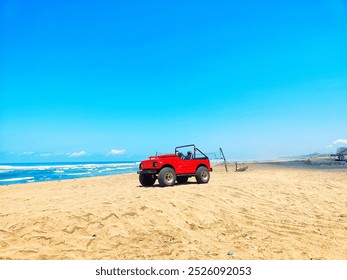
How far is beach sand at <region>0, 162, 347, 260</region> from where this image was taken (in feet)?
18.4

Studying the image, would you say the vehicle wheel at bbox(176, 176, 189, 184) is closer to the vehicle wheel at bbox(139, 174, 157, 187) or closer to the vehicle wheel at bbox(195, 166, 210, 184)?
the vehicle wheel at bbox(195, 166, 210, 184)

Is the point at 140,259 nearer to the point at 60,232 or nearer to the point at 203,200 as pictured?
the point at 60,232

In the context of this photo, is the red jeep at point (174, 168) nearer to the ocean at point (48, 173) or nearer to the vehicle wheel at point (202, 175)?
the vehicle wheel at point (202, 175)

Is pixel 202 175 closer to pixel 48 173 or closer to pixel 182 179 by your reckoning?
pixel 182 179

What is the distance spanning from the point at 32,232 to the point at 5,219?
4.70ft

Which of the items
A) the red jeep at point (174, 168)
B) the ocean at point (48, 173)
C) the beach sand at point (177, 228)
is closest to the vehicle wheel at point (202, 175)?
the red jeep at point (174, 168)

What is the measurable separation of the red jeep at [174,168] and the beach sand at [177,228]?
2.73m

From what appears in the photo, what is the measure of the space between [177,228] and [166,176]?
5499mm

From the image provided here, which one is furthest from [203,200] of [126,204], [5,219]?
[5,219]

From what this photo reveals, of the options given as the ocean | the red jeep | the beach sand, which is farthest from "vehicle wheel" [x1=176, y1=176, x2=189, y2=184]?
the ocean

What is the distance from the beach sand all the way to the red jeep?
2726mm

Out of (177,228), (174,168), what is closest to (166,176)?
(174,168)

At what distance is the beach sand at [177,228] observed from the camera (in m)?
5.61

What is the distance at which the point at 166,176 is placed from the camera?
40.1 ft
